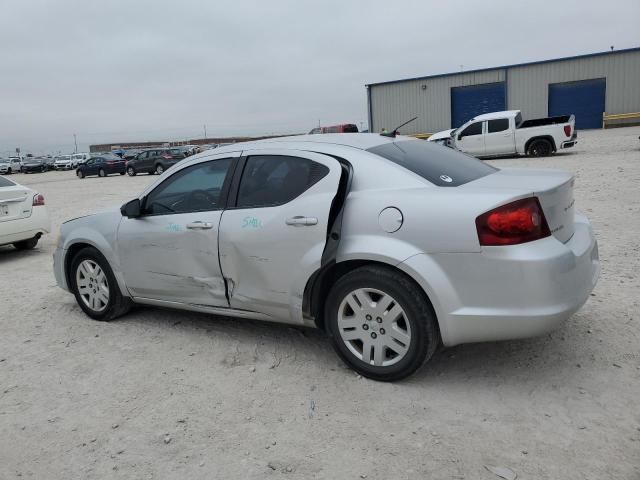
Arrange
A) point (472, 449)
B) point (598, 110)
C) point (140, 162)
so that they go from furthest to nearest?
point (598, 110) < point (140, 162) < point (472, 449)

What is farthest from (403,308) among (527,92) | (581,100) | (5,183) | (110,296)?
(581,100)

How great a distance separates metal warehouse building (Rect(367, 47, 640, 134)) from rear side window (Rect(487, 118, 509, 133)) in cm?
1945

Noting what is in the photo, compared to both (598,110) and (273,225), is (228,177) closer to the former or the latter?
(273,225)

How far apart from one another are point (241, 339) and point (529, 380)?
2.12m

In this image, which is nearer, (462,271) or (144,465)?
(144,465)

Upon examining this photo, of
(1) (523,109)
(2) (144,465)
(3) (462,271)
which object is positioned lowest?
(2) (144,465)

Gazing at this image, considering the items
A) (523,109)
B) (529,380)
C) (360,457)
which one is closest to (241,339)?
(360,457)

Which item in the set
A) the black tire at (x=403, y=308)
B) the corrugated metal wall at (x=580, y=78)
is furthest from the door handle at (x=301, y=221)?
the corrugated metal wall at (x=580, y=78)

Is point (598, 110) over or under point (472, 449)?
over

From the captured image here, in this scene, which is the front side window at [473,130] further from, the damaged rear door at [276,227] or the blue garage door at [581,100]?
the blue garage door at [581,100]

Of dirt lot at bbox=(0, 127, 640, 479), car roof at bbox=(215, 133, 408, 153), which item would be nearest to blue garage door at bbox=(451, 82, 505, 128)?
dirt lot at bbox=(0, 127, 640, 479)

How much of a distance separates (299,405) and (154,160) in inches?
1146

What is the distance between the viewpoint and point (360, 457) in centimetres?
271

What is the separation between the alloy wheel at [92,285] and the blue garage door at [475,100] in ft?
122
